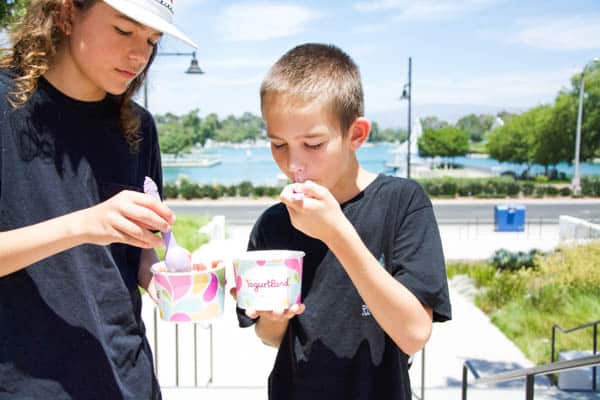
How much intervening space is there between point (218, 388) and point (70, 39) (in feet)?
15.0

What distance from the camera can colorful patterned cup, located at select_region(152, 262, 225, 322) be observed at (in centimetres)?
146

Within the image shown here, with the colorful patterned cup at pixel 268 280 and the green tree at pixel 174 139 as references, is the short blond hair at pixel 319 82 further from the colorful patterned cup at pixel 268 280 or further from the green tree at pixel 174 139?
the green tree at pixel 174 139

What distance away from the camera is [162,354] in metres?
8.43

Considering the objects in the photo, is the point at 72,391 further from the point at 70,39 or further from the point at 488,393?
the point at 488,393

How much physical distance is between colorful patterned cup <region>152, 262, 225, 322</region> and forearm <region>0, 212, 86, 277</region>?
28 centimetres

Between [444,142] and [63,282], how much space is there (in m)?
67.0

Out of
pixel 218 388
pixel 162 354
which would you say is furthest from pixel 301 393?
pixel 162 354

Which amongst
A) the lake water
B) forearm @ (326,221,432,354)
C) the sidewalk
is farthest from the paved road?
forearm @ (326,221,432,354)

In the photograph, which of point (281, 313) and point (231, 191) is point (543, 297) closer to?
point (281, 313)

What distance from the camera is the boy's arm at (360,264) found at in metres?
1.32

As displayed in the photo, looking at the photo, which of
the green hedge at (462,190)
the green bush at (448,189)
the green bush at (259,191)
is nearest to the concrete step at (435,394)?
the green hedge at (462,190)

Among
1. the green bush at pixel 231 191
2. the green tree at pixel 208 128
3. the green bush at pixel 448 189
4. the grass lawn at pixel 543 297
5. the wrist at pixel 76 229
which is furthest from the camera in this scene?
the green tree at pixel 208 128

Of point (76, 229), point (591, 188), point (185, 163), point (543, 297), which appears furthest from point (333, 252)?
point (185, 163)

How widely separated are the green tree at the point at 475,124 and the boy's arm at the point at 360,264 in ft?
235
